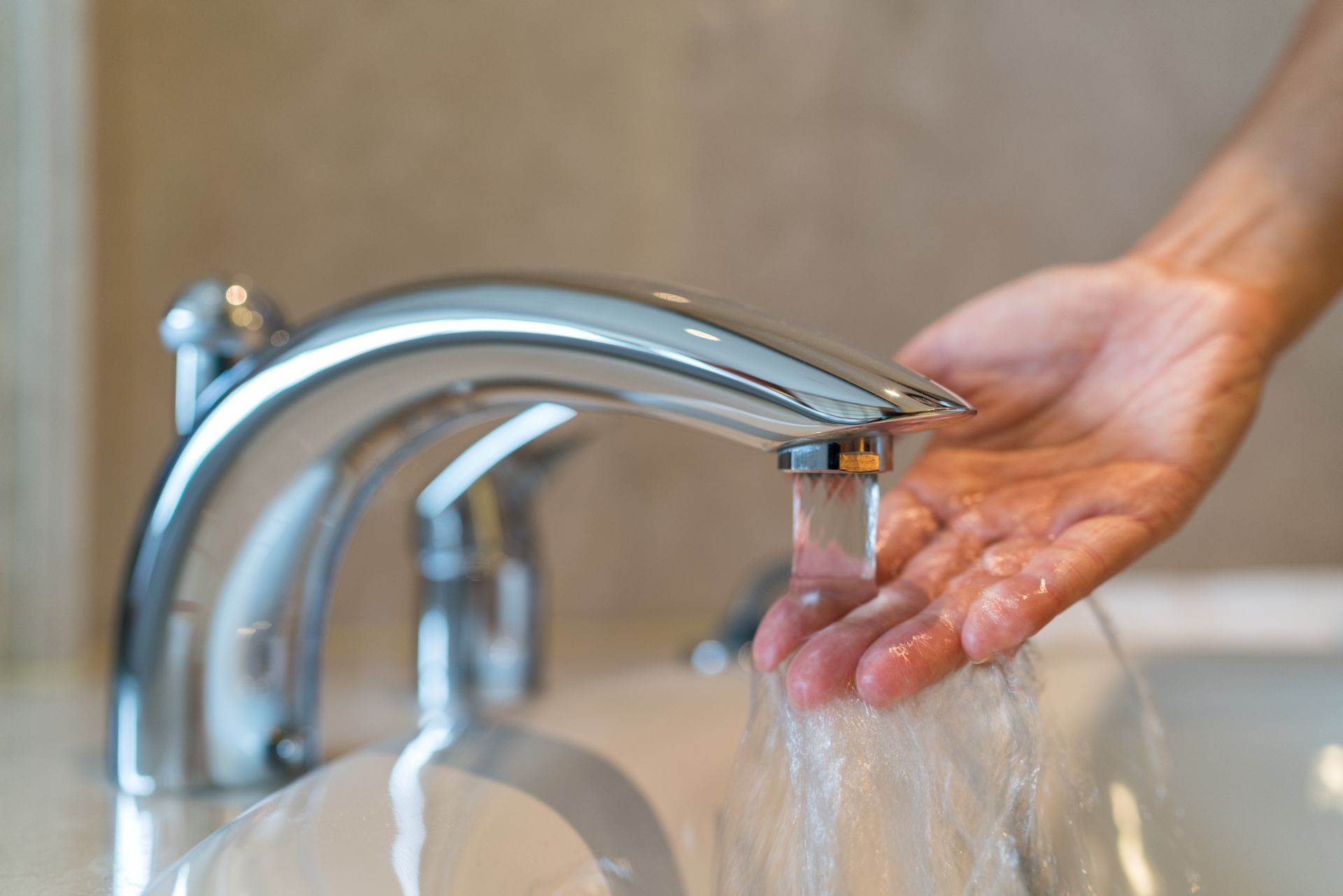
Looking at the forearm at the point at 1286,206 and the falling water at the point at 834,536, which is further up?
the forearm at the point at 1286,206

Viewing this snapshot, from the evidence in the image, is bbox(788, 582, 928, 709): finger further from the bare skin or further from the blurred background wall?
the blurred background wall

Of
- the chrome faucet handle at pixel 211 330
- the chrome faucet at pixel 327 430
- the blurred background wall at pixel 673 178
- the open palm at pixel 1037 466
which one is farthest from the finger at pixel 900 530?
the blurred background wall at pixel 673 178

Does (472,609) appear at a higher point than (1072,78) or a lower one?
lower

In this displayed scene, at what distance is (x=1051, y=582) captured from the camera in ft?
1.17

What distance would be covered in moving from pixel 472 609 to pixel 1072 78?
2.36 feet

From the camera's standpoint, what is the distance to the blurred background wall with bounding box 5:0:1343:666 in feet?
2.52

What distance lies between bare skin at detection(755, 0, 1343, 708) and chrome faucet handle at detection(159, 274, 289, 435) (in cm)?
25

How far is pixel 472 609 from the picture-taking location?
24.5 inches

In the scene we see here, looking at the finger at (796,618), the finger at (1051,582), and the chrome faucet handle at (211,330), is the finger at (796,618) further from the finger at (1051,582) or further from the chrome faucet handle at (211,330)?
the chrome faucet handle at (211,330)

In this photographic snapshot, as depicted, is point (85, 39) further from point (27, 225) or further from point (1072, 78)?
point (1072, 78)

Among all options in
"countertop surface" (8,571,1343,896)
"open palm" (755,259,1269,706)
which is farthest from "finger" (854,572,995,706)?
"countertop surface" (8,571,1343,896)

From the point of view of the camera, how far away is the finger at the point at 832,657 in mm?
336

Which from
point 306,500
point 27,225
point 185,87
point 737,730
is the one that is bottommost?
point 737,730

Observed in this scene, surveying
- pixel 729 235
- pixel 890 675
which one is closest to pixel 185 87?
pixel 729 235
